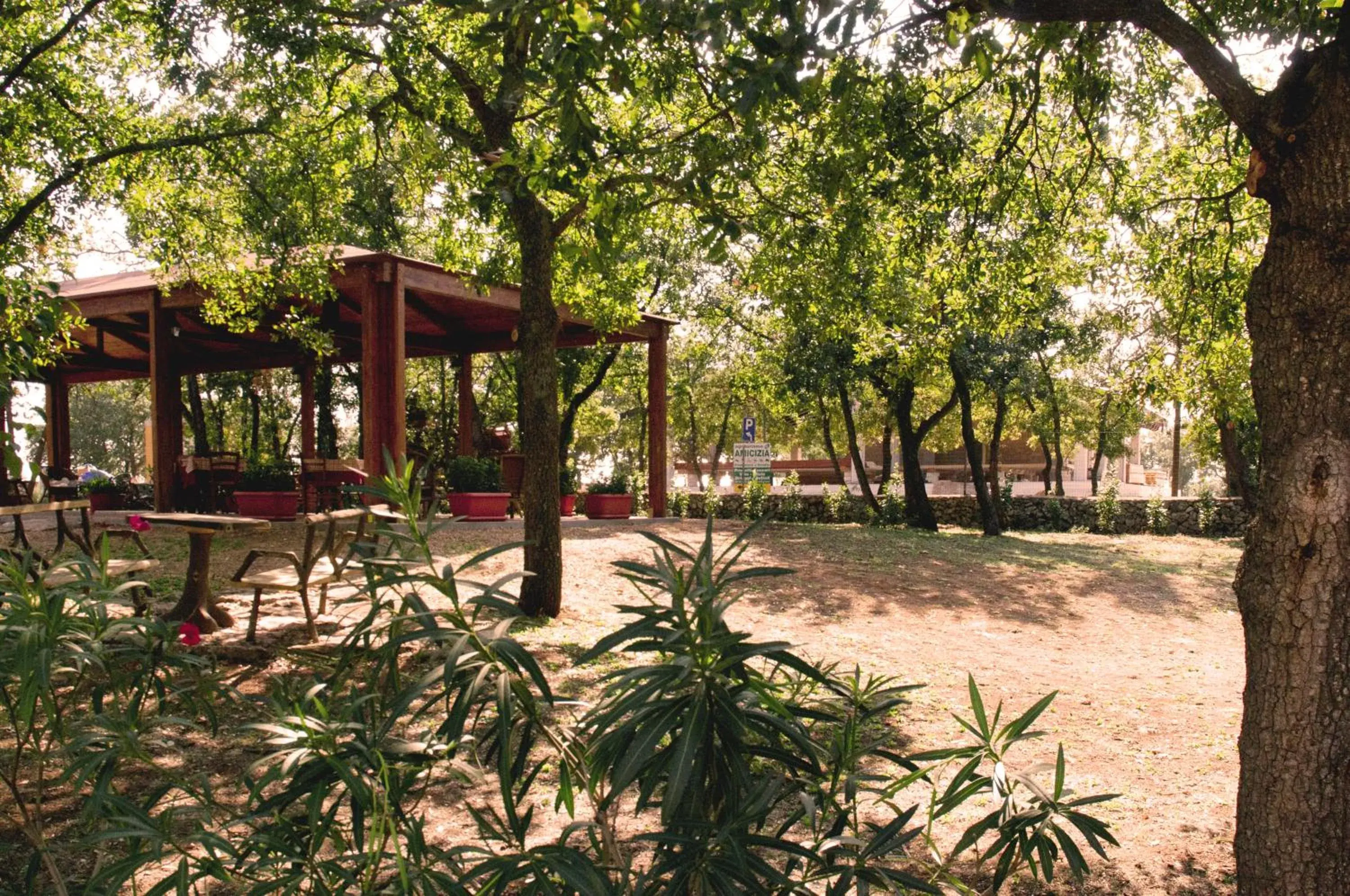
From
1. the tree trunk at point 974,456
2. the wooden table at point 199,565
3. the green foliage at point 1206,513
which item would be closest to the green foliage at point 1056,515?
Answer: the tree trunk at point 974,456

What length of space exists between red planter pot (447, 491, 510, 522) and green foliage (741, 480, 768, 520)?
662cm

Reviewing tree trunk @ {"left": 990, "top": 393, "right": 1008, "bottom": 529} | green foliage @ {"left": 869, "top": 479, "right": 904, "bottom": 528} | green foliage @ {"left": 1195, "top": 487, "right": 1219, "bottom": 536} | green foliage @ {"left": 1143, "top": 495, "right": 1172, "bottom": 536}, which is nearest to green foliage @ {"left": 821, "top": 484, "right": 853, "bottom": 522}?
green foliage @ {"left": 869, "top": 479, "right": 904, "bottom": 528}

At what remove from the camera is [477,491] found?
560 inches

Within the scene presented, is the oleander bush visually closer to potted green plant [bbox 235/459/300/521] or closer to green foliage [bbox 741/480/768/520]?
potted green plant [bbox 235/459/300/521]

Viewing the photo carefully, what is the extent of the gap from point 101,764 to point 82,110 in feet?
32.8

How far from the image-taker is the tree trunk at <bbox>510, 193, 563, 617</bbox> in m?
7.96

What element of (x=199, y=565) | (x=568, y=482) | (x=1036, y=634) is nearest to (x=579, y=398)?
(x=568, y=482)

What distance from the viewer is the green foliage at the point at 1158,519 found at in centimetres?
2142

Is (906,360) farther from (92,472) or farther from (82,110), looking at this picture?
(92,472)

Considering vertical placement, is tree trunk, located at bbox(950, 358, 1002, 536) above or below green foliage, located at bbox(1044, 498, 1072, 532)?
above

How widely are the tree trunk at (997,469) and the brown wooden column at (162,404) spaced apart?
49.4 feet

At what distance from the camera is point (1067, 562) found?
1444 cm

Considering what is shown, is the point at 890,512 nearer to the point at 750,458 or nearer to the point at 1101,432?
the point at 750,458

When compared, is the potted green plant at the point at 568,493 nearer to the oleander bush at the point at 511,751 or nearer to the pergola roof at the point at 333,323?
the pergola roof at the point at 333,323
